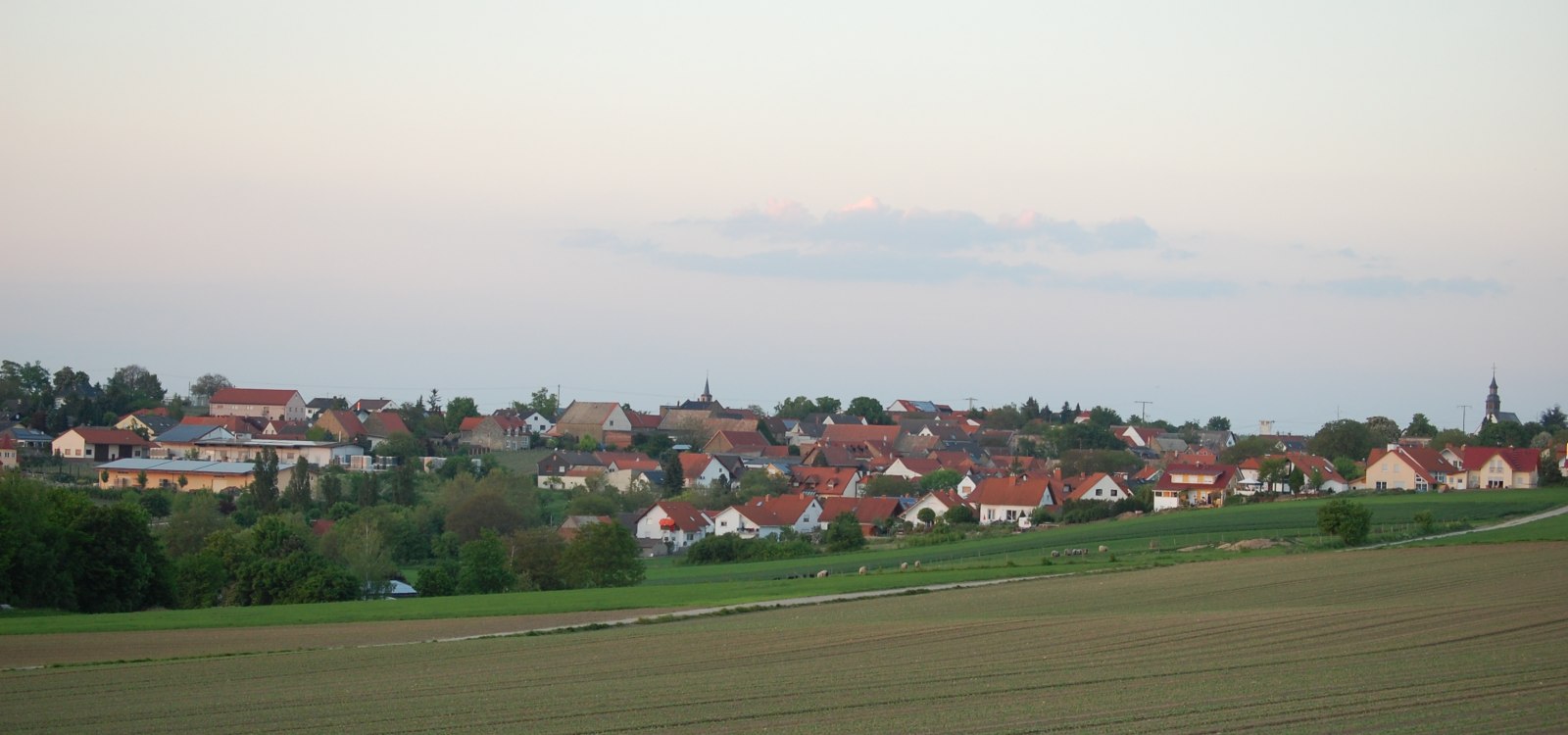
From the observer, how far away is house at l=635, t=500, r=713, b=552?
8331 cm

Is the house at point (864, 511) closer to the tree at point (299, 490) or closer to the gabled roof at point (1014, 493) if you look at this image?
the gabled roof at point (1014, 493)

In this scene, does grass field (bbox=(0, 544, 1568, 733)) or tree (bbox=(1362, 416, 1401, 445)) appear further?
tree (bbox=(1362, 416, 1401, 445))

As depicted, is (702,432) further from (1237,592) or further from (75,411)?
(1237,592)

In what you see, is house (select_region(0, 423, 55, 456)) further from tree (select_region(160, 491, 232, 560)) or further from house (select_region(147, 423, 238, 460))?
tree (select_region(160, 491, 232, 560))

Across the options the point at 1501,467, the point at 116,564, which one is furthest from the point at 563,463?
the point at 1501,467

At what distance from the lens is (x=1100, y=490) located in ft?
297

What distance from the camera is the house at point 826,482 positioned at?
101500mm

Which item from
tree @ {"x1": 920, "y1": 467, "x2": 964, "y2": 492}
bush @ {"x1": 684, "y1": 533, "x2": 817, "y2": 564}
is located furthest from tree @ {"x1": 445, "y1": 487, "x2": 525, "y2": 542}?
tree @ {"x1": 920, "y1": 467, "x2": 964, "y2": 492}

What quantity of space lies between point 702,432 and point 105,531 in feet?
317

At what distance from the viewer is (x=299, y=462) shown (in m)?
85.4

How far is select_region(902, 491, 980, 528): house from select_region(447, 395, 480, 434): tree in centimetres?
6481

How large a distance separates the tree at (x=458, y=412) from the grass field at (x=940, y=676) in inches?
4279

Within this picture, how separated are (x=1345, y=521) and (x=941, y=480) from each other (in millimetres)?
49511

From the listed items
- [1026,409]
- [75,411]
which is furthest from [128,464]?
[1026,409]
